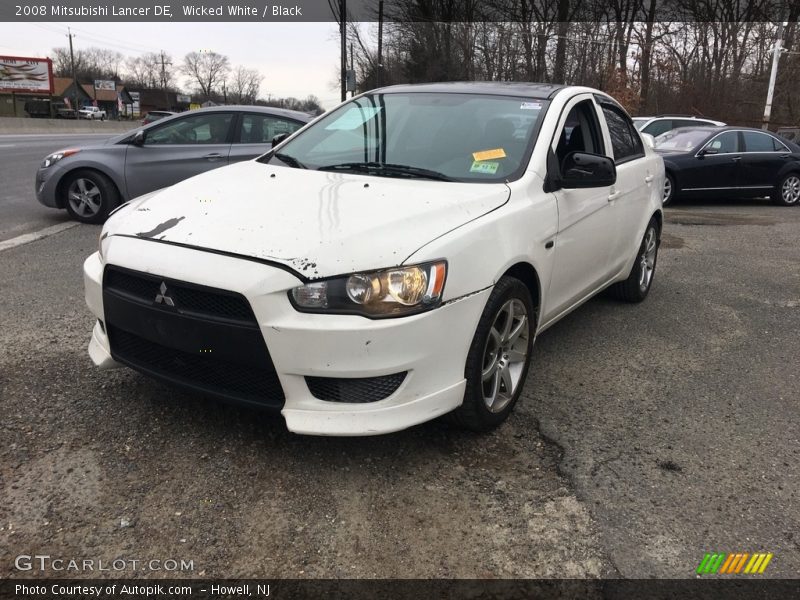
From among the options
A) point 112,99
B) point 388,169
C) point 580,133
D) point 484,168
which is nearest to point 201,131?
point 388,169

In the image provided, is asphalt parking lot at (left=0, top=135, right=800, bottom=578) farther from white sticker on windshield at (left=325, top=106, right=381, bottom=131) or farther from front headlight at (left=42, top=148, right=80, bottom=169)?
front headlight at (left=42, top=148, right=80, bottom=169)

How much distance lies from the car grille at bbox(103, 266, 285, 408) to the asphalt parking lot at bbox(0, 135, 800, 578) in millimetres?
371

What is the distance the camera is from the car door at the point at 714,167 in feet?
37.6

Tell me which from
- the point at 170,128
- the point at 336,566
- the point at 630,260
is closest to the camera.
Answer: the point at 336,566

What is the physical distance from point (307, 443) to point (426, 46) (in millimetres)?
40086

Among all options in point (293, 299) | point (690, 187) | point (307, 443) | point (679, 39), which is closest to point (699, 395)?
point (307, 443)

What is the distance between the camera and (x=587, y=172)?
352cm

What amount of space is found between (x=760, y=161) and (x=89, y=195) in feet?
37.5

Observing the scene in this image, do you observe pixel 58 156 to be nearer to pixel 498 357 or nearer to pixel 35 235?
pixel 35 235

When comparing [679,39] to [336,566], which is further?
[679,39]

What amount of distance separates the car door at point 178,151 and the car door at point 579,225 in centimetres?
498

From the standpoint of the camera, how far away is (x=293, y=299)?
249 cm

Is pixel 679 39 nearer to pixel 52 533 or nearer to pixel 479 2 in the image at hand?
pixel 479 2

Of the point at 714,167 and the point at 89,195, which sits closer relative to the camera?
the point at 89,195
